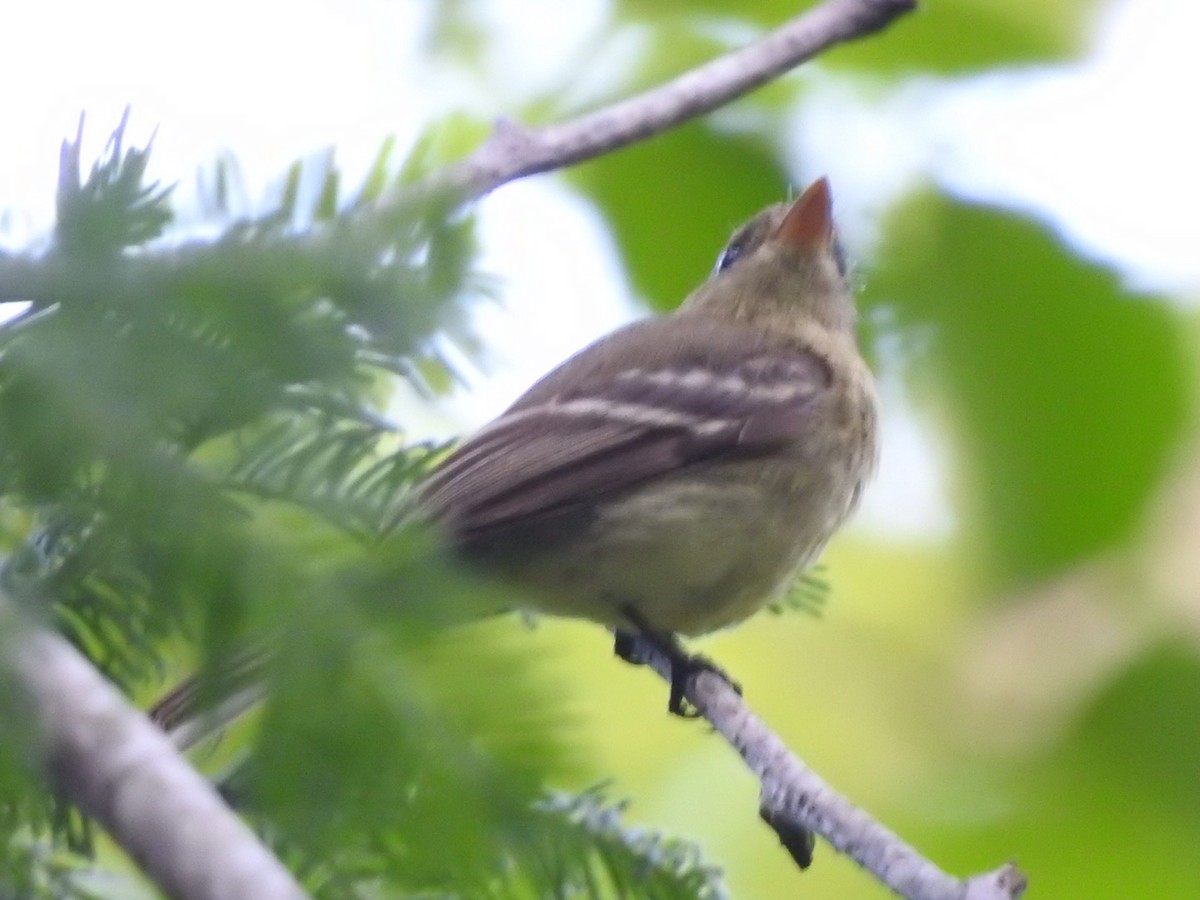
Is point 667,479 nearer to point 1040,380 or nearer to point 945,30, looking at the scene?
point 1040,380

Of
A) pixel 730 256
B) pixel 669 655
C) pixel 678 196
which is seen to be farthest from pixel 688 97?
pixel 730 256

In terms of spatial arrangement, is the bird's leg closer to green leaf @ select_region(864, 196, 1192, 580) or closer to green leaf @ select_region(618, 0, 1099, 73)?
green leaf @ select_region(864, 196, 1192, 580)

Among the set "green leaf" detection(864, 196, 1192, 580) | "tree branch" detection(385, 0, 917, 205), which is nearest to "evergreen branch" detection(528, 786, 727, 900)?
"tree branch" detection(385, 0, 917, 205)

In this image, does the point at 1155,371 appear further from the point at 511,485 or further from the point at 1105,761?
the point at 511,485

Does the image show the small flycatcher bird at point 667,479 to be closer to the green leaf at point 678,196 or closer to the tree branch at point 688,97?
the green leaf at point 678,196

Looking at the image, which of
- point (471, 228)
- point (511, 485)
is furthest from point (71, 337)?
point (511, 485)

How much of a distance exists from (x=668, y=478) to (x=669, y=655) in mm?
282

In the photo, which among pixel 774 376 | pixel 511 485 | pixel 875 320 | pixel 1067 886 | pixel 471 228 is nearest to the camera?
pixel 471 228

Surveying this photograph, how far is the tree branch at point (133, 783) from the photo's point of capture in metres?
0.49

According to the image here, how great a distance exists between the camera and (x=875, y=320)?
7.87 feet

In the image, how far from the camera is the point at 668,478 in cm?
236

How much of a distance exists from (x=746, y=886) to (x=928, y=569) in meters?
0.59

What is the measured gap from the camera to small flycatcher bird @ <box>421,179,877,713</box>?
2.23m

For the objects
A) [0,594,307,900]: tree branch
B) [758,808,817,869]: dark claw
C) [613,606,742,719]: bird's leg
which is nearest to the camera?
[0,594,307,900]: tree branch
